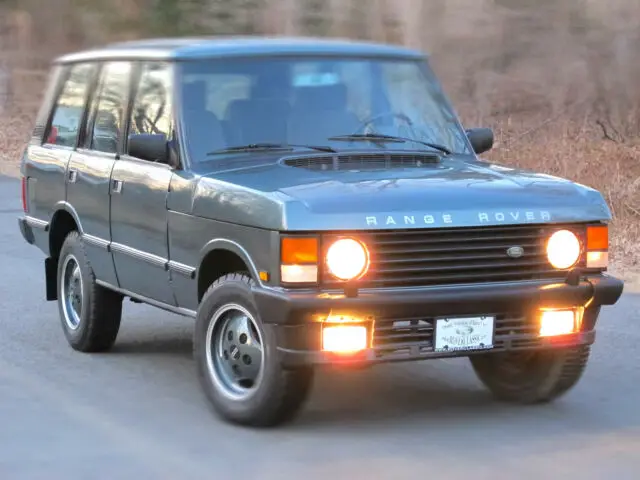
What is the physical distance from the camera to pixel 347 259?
20.3ft

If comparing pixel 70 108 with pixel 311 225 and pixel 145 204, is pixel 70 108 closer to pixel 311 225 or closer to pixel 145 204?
Answer: pixel 145 204

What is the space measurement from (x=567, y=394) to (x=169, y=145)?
8.10ft

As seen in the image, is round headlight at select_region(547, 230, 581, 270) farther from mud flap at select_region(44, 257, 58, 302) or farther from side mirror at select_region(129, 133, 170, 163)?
mud flap at select_region(44, 257, 58, 302)

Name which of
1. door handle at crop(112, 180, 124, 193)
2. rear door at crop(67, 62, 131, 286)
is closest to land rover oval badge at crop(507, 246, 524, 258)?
door handle at crop(112, 180, 124, 193)

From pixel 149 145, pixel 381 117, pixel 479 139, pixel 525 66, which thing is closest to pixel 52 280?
pixel 149 145

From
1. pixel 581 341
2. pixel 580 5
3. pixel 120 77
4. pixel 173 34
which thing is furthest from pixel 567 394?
pixel 173 34

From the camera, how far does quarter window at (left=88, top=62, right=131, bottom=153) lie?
26.6 feet

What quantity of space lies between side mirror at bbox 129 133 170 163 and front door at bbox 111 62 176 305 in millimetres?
111

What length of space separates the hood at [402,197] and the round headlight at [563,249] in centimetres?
9

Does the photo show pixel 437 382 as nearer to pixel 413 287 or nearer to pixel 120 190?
pixel 413 287

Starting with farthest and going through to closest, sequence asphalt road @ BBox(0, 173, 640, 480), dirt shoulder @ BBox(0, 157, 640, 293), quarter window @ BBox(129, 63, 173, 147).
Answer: dirt shoulder @ BBox(0, 157, 640, 293) → quarter window @ BBox(129, 63, 173, 147) → asphalt road @ BBox(0, 173, 640, 480)

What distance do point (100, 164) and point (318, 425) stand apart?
2.35 m

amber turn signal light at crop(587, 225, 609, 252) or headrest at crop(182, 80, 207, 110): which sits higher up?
headrest at crop(182, 80, 207, 110)

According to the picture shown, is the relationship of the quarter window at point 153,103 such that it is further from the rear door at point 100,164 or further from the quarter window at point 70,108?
the quarter window at point 70,108
